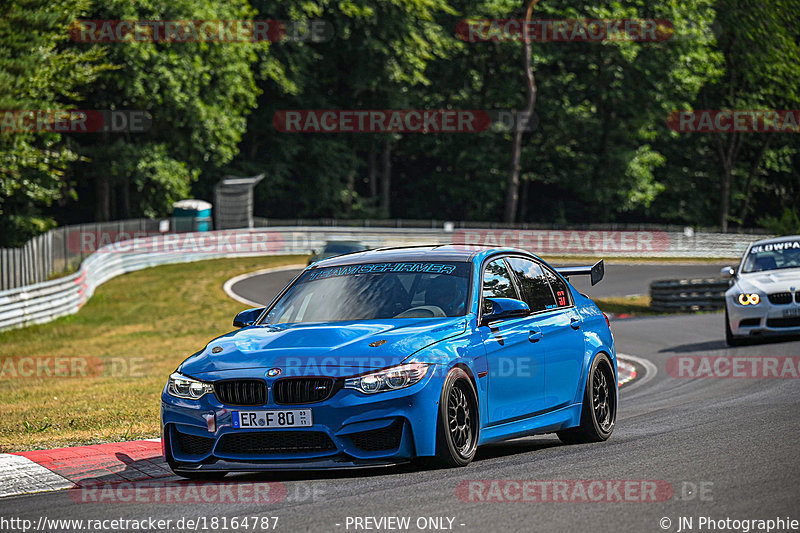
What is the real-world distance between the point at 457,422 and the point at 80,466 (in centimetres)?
297

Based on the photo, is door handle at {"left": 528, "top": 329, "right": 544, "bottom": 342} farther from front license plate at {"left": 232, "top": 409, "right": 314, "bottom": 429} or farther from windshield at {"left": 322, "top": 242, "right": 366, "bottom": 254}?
windshield at {"left": 322, "top": 242, "right": 366, "bottom": 254}

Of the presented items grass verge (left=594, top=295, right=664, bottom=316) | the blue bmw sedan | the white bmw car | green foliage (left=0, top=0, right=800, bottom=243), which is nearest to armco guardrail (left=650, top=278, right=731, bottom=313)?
grass verge (left=594, top=295, right=664, bottom=316)

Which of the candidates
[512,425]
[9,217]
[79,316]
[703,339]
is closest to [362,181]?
[9,217]

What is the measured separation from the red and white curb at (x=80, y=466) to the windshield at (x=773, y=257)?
472 inches

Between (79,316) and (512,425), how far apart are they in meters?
23.6

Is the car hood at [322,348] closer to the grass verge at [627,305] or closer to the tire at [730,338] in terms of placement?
the tire at [730,338]

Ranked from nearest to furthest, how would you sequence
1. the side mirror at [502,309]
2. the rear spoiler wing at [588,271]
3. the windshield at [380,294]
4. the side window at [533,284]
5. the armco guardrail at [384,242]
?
the side mirror at [502,309]
the windshield at [380,294]
the side window at [533,284]
the rear spoiler wing at [588,271]
the armco guardrail at [384,242]

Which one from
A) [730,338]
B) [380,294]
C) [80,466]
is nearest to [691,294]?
[730,338]

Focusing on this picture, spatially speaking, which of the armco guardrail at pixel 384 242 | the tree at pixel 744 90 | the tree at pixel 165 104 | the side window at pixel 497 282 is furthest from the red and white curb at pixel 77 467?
the tree at pixel 744 90

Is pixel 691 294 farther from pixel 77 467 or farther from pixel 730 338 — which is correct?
pixel 77 467

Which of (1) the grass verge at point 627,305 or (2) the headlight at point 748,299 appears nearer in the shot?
(2) the headlight at point 748,299

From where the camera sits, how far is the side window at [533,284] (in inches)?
365

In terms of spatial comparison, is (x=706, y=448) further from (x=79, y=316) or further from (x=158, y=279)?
(x=158, y=279)

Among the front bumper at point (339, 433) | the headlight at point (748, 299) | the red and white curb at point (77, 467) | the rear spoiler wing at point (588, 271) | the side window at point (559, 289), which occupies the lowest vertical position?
the red and white curb at point (77, 467)
